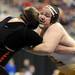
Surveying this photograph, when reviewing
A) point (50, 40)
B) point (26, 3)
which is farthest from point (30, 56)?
point (50, 40)

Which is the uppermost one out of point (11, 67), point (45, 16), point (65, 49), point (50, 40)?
point (45, 16)

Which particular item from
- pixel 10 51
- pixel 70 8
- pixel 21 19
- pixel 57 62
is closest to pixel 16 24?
pixel 21 19

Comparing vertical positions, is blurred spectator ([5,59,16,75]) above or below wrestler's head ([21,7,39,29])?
below

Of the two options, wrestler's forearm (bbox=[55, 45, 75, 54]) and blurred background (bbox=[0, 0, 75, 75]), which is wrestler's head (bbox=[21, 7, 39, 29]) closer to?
wrestler's forearm (bbox=[55, 45, 75, 54])

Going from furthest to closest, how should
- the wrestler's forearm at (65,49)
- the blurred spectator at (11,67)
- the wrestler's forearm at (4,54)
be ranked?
the blurred spectator at (11,67)
the wrestler's forearm at (65,49)
the wrestler's forearm at (4,54)

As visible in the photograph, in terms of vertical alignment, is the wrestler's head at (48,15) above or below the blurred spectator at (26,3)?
above

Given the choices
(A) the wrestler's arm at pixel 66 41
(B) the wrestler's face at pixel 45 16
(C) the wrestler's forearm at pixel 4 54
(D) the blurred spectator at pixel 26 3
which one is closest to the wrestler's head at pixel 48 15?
(B) the wrestler's face at pixel 45 16

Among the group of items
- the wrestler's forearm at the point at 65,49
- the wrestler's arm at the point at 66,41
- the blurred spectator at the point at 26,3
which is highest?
the wrestler's arm at the point at 66,41

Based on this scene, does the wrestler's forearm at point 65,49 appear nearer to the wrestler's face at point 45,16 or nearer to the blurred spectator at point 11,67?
the wrestler's face at point 45,16

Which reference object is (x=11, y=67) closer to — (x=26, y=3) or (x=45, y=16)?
(x=26, y=3)

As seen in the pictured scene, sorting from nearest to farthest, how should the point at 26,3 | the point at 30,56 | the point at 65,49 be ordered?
the point at 65,49 → the point at 26,3 → the point at 30,56

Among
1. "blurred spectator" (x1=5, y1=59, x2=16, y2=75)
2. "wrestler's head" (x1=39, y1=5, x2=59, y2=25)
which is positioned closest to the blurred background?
"blurred spectator" (x1=5, y1=59, x2=16, y2=75)

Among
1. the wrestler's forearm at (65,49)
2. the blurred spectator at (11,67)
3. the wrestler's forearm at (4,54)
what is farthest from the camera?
the blurred spectator at (11,67)

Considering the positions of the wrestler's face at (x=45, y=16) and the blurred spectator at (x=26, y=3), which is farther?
the blurred spectator at (x=26, y=3)
